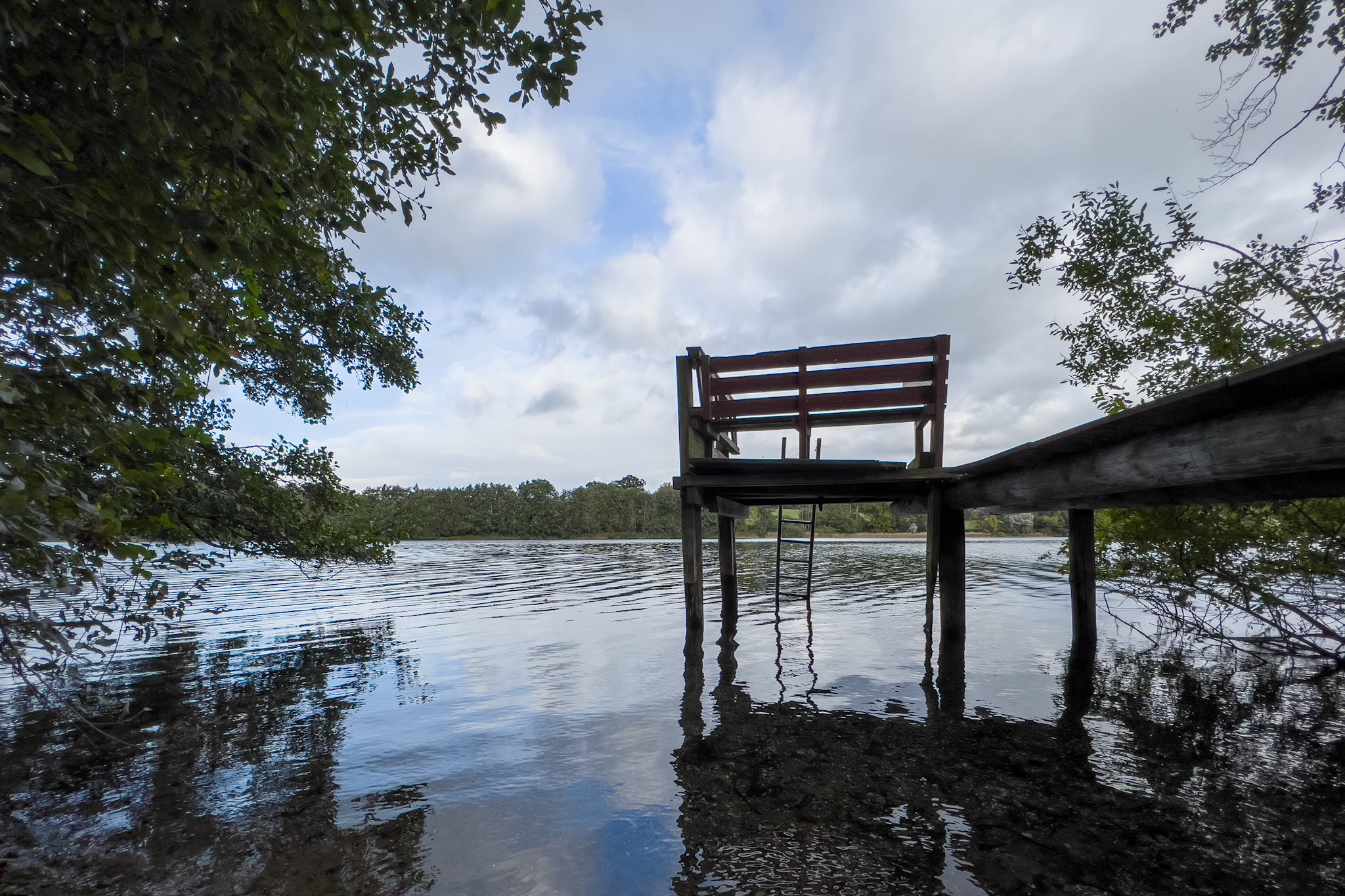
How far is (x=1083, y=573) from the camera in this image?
31.6 ft

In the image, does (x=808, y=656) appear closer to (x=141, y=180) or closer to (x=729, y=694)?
(x=729, y=694)

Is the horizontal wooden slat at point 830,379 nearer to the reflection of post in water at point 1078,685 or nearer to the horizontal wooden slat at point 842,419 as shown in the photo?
the horizontal wooden slat at point 842,419

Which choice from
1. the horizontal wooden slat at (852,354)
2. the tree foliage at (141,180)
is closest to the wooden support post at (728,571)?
the horizontal wooden slat at (852,354)

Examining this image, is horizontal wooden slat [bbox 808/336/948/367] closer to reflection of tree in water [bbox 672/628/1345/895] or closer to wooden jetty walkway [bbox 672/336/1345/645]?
wooden jetty walkway [bbox 672/336/1345/645]

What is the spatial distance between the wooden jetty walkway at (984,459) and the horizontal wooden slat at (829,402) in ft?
0.06

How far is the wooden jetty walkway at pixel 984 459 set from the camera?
10.9ft

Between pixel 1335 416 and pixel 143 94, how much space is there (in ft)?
16.6

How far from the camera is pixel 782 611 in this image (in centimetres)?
1395

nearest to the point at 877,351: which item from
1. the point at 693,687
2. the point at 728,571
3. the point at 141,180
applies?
the point at 693,687

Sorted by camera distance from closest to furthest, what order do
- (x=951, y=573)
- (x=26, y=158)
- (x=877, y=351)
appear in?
(x=26, y=158) → (x=877, y=351) → (x=951, y=573)

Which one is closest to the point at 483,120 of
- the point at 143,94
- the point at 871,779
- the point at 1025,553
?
the point at 143,94

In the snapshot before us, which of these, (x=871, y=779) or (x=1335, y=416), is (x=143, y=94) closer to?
(x=1335, y=416)

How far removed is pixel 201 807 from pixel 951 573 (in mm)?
9245

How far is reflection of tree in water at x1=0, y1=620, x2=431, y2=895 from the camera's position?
3328 mm
